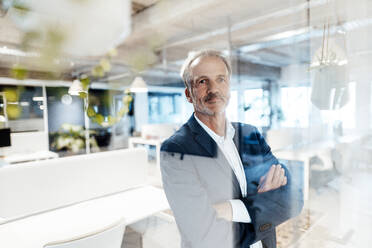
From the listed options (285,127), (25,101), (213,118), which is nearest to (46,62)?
(25,101)

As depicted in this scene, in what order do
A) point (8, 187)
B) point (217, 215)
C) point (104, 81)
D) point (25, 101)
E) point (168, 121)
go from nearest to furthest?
point (217, 215) → point (25, 101) → point (104, 81) → point (8, 187) → point (168, 121)

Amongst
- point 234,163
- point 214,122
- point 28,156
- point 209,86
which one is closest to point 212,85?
point 209,86

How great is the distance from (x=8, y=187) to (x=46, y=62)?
76 cm

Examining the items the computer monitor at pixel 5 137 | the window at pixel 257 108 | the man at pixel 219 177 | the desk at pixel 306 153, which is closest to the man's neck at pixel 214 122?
the man at pixel 219 177

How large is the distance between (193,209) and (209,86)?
44 cm

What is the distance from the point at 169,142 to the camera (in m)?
0.87

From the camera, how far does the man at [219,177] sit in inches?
28.6

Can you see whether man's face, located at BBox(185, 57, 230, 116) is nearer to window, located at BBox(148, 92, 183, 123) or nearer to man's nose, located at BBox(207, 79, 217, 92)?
man's nose, located at BBox(207, 79, 217, 92)

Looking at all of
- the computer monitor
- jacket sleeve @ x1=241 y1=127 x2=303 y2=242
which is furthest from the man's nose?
the computer monitor

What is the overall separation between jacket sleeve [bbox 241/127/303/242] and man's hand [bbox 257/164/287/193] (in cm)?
1

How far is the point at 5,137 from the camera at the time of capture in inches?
37.6

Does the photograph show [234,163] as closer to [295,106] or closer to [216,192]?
[216,192]

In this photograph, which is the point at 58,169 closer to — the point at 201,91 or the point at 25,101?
the point at 25,101

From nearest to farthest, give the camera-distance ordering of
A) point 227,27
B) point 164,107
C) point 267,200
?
point 267,200 < point 227,27 < point 164,107
